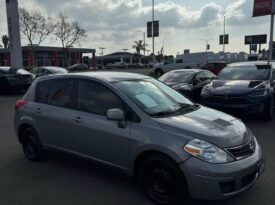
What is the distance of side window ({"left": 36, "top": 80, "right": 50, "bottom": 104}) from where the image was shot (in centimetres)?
577

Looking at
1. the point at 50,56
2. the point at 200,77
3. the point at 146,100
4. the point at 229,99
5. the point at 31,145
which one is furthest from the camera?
the point at 50,56

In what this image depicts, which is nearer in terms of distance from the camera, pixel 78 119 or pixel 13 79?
pixel 78 119

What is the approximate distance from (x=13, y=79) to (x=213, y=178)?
14930mm

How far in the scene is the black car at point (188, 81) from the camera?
11.9 meters

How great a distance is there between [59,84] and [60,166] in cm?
134

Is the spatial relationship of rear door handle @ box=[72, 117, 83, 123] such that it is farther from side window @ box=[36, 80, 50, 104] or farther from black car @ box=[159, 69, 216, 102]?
black car @ box=[159, 69, 216, 102]

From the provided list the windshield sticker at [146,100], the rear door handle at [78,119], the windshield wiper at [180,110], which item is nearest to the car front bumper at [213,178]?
the windshield wiper at [180,110]

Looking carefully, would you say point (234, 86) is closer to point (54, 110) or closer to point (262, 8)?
point (54, 110)

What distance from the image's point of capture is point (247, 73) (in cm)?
1032

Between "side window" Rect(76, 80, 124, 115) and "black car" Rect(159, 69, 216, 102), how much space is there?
6.94 metres

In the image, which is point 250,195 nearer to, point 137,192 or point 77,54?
point 137,192

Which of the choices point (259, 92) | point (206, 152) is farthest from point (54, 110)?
point (259, 92)

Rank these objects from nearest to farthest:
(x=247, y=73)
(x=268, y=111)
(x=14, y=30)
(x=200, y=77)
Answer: (x=268, y=111) < (x=247, y=73) < (x=200, y=77) < (x=14, y=30)

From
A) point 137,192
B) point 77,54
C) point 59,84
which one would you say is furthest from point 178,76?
point 77,54
